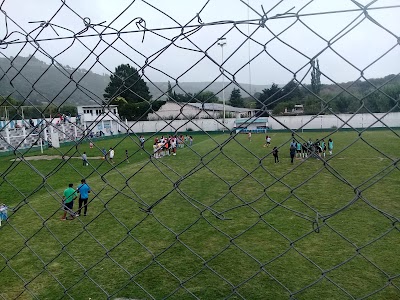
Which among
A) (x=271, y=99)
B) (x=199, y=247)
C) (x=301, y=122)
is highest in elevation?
(x=271, y=99)

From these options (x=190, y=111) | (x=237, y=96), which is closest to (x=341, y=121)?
(x=190, y=111)

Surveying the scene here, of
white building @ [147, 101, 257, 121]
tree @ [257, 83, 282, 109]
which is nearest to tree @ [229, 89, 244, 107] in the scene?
white building @ [147, 101, 257, 121]

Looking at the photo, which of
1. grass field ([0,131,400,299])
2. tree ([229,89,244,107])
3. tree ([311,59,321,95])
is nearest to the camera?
tree ([311,59,321,95])

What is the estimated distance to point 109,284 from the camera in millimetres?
4922

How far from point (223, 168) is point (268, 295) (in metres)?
11.0

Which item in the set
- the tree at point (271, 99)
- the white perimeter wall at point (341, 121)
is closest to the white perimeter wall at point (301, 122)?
the white perimeter wall at point (341, 121)

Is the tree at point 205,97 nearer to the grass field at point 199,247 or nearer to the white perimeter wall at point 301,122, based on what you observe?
the white perimeter wall at point 301,122

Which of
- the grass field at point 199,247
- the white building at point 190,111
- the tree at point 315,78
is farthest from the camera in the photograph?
the grass field at point 199,247

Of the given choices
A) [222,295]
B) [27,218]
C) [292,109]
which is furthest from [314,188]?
[292,109]

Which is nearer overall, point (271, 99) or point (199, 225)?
point (271, 99)

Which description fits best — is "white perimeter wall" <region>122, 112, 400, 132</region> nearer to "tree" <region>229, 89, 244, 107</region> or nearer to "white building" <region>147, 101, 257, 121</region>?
"white building" <region>147, 101, 257, 121</region>

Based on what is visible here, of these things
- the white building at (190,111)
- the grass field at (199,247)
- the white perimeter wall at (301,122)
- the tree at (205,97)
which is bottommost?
the grass field at (199,247)

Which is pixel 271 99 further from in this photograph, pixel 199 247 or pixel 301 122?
pixel 199 247

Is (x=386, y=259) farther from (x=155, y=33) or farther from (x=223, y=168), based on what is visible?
(x=223, y=168)
